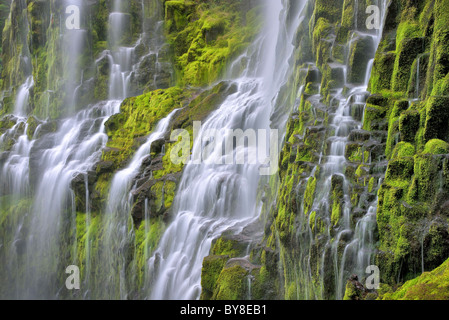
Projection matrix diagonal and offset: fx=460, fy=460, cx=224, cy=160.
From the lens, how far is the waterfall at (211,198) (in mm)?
14383

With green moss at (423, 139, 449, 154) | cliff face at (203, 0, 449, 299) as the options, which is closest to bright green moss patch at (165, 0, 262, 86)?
cliff face at (203, 0, 449, 299)

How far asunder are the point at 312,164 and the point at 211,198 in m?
5.62

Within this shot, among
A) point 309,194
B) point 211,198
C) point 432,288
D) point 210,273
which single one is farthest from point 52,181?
point 432,288

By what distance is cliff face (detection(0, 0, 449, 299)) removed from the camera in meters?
8.09

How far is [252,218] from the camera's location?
1476 centimetres

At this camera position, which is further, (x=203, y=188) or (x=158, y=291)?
(x=203, y=188)

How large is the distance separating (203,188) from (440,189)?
968 cm

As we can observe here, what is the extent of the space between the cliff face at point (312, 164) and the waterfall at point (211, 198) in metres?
0.78

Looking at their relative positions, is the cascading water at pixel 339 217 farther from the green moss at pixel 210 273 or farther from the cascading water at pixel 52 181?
the cascading water at pixel 52 181

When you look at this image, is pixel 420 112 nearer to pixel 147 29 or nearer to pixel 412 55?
pixel 412 55

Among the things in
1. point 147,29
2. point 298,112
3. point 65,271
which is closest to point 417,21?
point 298,112

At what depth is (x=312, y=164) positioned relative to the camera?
36.0ft

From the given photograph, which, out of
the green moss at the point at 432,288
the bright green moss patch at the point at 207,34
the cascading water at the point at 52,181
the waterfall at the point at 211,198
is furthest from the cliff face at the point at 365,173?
the bright green moss patch at the point at 207,34

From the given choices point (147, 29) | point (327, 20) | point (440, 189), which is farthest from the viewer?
point (147, 29)
